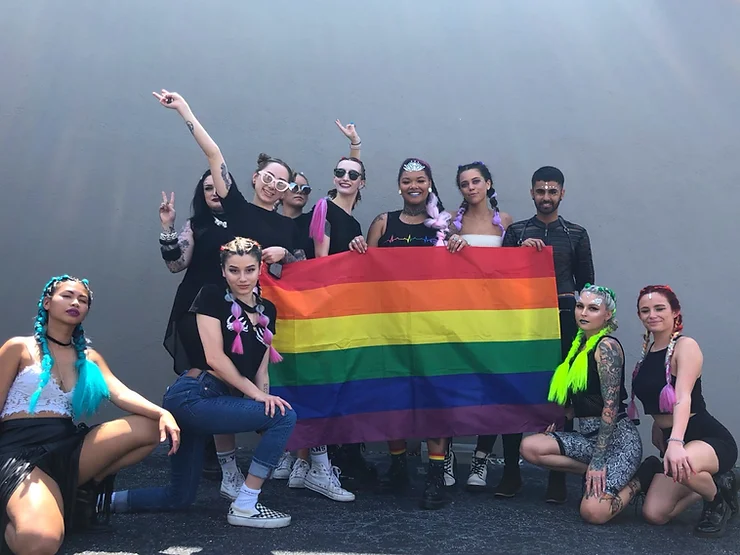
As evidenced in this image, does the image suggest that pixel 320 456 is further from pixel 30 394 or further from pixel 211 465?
pixel 30 394

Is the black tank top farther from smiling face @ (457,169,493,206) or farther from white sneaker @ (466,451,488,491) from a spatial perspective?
white sneaker @ (466,451,488,491)

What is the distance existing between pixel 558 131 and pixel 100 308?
383 cm

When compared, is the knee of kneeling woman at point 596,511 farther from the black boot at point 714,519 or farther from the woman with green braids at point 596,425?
the black boot at point 714,519

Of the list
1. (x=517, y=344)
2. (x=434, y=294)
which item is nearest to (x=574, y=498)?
(x=517, y=344)

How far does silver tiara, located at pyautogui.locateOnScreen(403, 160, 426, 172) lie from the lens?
4508 mm

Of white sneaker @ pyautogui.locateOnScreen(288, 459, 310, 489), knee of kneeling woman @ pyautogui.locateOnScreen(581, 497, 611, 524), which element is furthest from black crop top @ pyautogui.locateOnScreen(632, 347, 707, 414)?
white sneaker @ pyautogui.locateOnScreen(288, 459, 310, 489)

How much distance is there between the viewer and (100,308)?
5.60 meters

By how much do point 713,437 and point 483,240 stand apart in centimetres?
175

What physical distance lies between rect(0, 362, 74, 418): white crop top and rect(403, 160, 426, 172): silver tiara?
94.1 inches

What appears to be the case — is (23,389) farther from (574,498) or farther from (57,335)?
(574,498)

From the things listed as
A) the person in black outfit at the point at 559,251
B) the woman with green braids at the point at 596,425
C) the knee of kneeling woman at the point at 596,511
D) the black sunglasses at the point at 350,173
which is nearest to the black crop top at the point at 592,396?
the woman with green braids at the point at 596,425

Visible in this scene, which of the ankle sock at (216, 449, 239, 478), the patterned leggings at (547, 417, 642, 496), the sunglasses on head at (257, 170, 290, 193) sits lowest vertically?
the ankle sock at (216, 449, 239, 478)

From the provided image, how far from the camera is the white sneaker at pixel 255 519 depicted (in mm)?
3668

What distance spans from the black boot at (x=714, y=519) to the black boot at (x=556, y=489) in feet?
2.45
